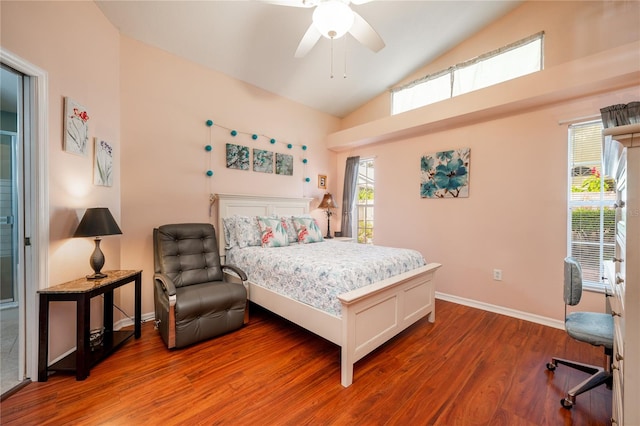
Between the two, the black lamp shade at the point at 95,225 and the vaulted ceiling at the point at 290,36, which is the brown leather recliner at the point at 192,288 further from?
the vaulted ceiling at the point at 290,36

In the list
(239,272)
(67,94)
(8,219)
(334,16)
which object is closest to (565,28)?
(334,16)

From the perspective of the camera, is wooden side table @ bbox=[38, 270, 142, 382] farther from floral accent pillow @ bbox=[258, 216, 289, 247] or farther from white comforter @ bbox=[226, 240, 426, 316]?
floral accent pillow @ bbox=[258, 216, 289, 247]

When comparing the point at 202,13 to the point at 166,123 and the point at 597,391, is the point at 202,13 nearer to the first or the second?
the point at 166,123

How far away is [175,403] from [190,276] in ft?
A: 4.24

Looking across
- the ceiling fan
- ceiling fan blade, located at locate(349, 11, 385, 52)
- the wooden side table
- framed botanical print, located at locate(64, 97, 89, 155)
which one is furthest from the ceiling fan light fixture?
the wooden side table

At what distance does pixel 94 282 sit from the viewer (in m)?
2.04

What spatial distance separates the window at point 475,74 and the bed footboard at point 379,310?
8.30ft

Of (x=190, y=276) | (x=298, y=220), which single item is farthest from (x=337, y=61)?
(x=190, y=276)

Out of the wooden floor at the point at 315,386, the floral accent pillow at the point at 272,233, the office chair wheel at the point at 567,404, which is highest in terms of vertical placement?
the floral accent pillow at the point at 272,233

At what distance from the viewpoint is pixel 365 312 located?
201 cm

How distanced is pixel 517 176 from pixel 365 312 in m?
2.58

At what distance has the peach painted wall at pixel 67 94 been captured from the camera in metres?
1.79

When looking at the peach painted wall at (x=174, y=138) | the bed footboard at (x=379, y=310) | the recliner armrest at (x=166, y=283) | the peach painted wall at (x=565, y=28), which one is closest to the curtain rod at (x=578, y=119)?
the peach painted wall at (x=565, y=28)

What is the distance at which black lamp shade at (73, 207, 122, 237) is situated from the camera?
2018 mm
